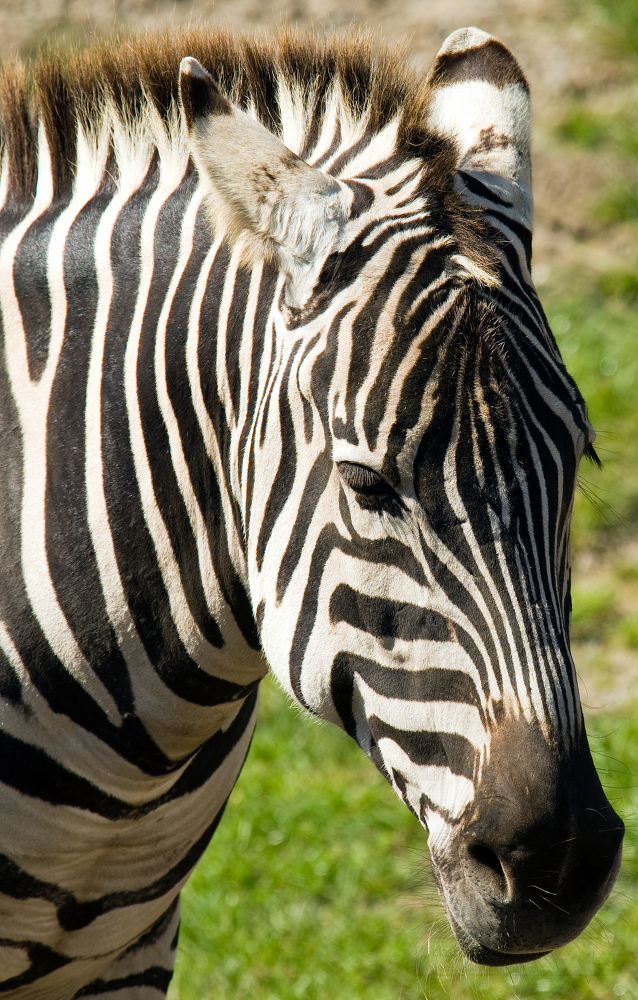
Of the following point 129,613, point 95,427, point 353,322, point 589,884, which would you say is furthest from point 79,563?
point 589,884

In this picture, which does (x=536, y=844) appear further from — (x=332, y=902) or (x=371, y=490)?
(x=332, y=902)

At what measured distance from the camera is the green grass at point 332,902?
4.07m

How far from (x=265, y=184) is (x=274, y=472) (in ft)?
1.87

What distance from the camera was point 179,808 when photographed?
2.46 metres

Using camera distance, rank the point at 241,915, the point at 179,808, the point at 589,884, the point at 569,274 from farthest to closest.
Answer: the point at 569,274 → the point at 241,915 → the point at 179,808 → the point at 589,884

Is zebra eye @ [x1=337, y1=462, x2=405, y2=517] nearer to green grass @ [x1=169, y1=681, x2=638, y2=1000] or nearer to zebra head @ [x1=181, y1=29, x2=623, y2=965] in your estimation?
zebra head @ [x1=181, y1=29, x2=623, y2=965]

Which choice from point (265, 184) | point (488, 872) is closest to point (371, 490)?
point (265, 184)

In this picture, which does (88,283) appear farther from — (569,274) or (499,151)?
Answer: (569,274)

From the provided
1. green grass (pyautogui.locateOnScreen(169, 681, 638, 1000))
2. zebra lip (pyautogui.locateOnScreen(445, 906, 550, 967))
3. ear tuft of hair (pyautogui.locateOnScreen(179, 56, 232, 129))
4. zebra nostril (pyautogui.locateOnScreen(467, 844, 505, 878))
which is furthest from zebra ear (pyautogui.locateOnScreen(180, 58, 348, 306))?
green grass (pyautogui.locateOnScreen(169, 681, 638, 1000))

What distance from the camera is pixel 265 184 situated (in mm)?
1891

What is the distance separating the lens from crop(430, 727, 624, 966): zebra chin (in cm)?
170

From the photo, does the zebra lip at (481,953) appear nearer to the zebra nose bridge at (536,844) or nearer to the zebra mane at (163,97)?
the zebra nose bridge at (536,844)

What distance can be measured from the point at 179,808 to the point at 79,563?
0.74 m

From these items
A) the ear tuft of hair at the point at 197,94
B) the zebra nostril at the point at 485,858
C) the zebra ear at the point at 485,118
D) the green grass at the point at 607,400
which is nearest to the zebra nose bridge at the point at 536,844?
the zebra nostril at the point at 485,858
